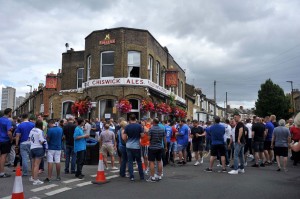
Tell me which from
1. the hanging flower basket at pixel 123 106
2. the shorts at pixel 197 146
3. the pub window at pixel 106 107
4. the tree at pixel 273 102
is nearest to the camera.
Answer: the shorts at pixel 197 146

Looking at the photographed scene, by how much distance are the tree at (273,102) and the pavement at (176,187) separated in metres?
45.6

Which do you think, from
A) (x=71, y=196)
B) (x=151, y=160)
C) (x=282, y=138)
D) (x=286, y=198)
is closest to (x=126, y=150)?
(x=151, y=160)

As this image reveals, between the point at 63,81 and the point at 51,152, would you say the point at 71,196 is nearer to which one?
the point at 51,152

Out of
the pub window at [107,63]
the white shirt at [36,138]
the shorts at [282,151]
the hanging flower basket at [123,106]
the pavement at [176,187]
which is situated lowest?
the pavement at [176,187]

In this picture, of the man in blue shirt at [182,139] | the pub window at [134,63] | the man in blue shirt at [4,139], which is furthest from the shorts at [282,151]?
the pub window at [134,63]

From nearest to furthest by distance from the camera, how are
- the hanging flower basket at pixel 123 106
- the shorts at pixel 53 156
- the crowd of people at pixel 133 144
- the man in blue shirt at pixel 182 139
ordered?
the shorts at pixel 53 156
the crowd of people at pixel 133 144
the man in blue shirt at pixel 182 139
the hanging flower basket at pixel 123 106

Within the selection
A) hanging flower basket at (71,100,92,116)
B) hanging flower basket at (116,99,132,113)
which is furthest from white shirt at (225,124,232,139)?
hanging flower basket at (71,100,92,116)

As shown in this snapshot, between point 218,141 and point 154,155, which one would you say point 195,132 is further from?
point 154,155

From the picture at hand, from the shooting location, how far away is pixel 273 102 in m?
54.0

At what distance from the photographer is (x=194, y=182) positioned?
370 inches

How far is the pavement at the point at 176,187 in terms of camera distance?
7.64 meters

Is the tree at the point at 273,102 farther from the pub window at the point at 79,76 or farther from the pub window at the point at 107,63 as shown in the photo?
the pub window at the point at 107,63

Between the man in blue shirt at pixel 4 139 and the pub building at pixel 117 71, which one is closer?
the man in blue shirt at pixel 4 139

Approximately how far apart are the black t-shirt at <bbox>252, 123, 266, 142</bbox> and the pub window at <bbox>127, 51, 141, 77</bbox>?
1297 centimetres
